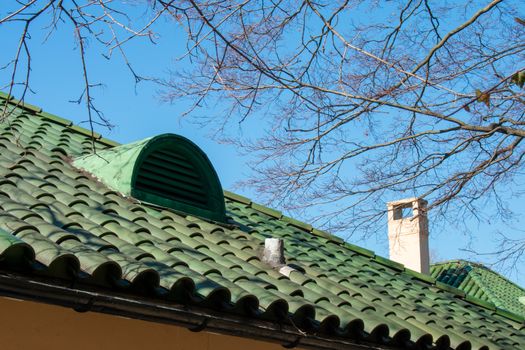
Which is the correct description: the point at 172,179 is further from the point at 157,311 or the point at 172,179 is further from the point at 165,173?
the point at 157,311

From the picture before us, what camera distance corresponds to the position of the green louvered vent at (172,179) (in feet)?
25.7

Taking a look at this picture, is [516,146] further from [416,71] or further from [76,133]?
[76,133]

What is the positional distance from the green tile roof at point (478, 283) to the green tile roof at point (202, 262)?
5409 millimetres

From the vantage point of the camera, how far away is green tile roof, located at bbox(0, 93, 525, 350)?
4855 mm

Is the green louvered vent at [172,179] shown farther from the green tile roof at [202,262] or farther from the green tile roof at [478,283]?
the green tile roof at [478,283]

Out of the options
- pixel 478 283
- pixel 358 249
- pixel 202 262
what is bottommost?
pixel 202 262

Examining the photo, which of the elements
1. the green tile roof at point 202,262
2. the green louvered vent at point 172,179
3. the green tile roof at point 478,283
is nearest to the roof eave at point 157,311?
the green tile roof at point 202,262

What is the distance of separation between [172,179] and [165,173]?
0.09 m

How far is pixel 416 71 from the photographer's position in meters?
7.77

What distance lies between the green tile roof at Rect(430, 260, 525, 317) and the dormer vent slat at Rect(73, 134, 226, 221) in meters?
7.90

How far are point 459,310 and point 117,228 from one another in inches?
169

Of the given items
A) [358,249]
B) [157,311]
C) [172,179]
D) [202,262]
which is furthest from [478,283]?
[157,311]

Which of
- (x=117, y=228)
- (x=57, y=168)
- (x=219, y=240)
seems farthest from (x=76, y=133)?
(x=117, y=228)

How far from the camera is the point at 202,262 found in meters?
6.12
